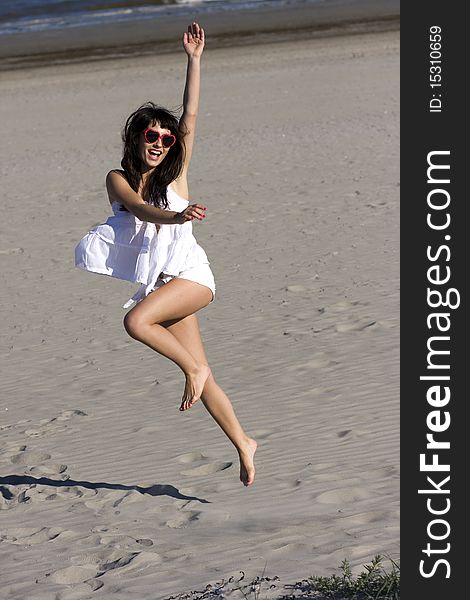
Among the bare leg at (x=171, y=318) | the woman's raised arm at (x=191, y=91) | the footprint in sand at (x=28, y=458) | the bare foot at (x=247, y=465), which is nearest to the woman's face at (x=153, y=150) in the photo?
the woman's raised arm at (x=191, y=91)

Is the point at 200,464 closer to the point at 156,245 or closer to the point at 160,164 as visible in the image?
the point at 156,245

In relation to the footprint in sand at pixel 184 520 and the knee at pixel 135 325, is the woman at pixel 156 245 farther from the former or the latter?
the footprint in sand at pixel 184 520

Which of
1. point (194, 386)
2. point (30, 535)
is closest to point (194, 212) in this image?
point (194, 386)

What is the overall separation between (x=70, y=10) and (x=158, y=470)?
111ft

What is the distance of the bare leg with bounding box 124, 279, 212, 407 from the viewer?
18.1 feet

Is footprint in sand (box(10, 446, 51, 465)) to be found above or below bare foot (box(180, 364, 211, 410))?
below

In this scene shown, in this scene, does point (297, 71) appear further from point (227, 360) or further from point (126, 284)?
point (227, 360)

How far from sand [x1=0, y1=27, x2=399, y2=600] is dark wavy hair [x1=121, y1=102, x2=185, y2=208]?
1.64 m

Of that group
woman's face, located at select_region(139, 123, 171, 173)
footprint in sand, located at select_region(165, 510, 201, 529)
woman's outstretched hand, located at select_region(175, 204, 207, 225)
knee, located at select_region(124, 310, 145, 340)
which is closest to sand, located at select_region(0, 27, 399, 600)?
footprint in sand, located at select_region(165, 510, 201, 529)

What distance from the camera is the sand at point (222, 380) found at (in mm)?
5469

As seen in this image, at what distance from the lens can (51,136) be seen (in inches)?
719

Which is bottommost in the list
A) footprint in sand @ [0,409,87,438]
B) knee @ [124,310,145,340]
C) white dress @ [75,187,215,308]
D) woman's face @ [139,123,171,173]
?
footprint in sand @ [0,409,87,438]

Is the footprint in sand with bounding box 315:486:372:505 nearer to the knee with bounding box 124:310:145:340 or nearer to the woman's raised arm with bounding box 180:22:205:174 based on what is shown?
the knee with bounding box 124:310:145:340

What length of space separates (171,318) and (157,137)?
87cm
